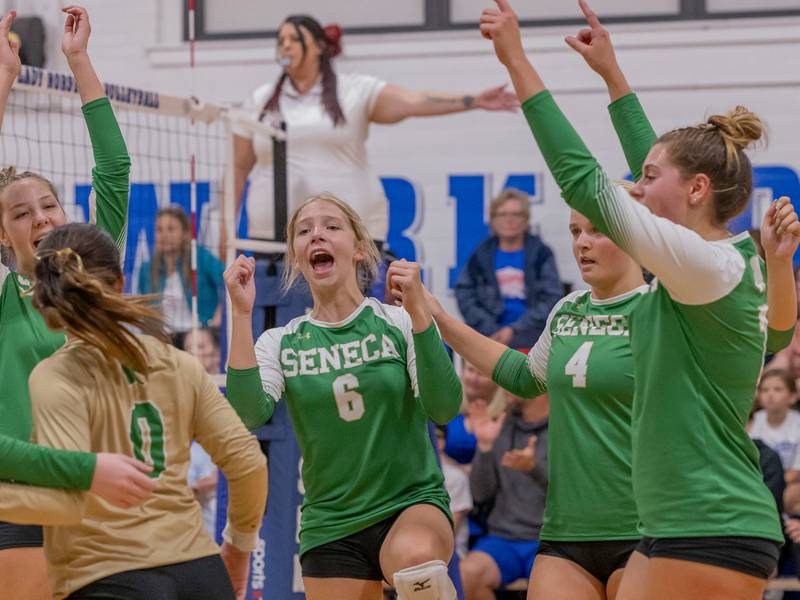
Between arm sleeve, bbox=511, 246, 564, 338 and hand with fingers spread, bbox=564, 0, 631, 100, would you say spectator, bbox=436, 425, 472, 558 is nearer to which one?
arm sleeve, bbox=511, 246, 564, 338

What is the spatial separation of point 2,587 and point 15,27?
6.78 meters

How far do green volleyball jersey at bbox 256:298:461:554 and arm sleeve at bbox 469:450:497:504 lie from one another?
2.92 metres

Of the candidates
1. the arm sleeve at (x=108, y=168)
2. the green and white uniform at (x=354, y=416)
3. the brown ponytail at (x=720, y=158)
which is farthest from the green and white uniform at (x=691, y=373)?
the arm sleeve at (x=108, y=168)

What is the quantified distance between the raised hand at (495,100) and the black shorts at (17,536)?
445 centimetres

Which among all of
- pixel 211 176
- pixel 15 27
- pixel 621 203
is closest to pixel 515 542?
pixel 211 176

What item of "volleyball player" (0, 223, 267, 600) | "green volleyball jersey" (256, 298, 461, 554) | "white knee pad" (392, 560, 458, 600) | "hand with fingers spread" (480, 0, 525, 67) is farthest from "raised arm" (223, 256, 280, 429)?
"hand with fingers spread" (480, 0, 525, 67)

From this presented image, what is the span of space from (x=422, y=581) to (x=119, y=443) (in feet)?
A: 4.18

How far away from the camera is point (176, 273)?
8.27 metres

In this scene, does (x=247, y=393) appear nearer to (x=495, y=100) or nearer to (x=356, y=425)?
(x=356, y=425)

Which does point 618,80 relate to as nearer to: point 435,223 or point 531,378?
point 531,378

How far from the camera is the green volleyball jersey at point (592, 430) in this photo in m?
3.76

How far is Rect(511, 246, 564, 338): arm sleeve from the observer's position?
25.7 ft

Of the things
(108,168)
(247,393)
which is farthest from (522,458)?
(108,168)

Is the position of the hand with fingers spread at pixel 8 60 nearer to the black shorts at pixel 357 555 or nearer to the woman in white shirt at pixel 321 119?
the black shorts at pixel 357 555
